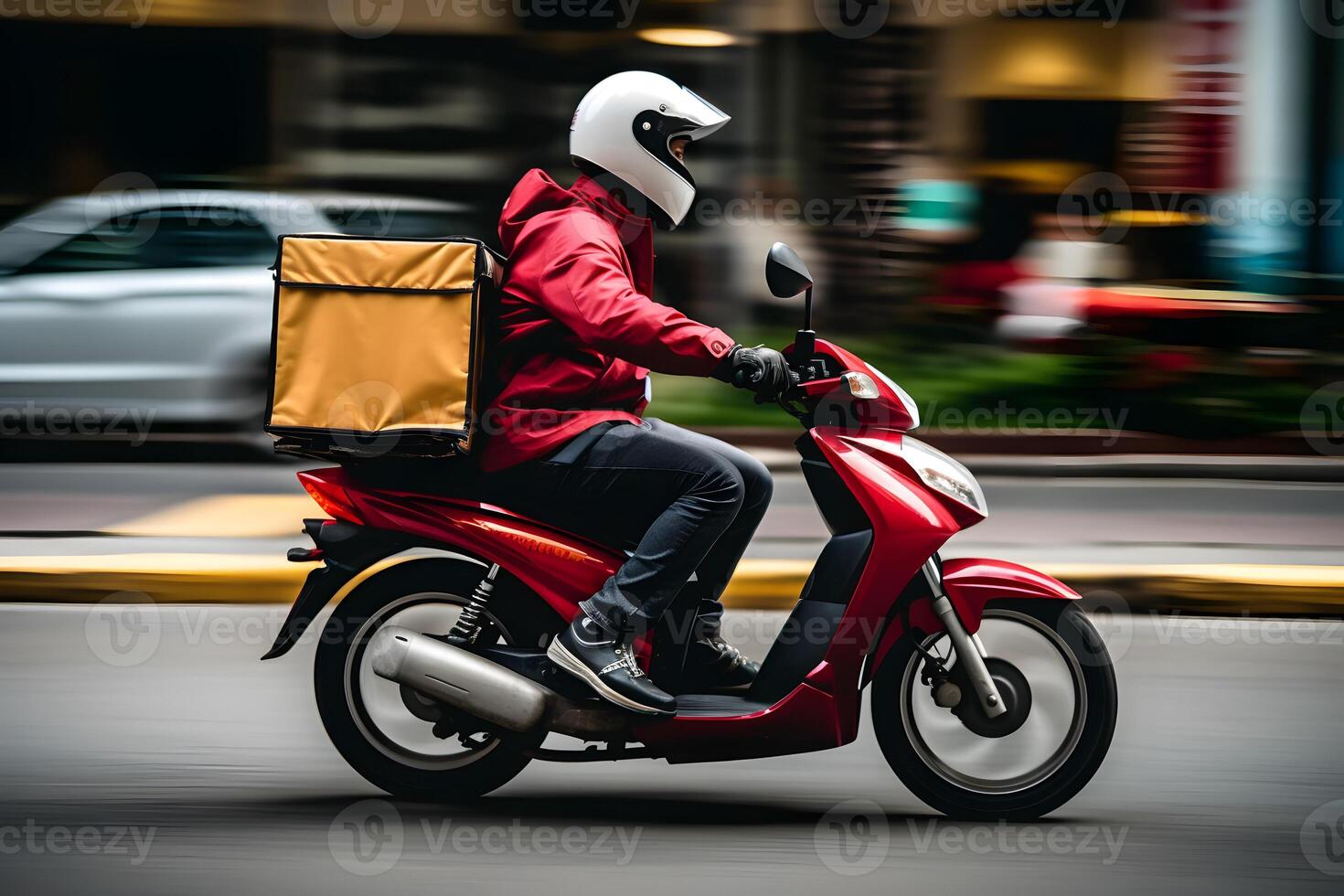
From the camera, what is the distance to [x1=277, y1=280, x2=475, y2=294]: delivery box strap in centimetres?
404

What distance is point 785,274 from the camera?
402 cm

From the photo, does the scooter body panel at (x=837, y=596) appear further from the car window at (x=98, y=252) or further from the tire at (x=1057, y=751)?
the car window at (x=98, y=252)

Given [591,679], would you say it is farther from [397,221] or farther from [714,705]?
[397,221]

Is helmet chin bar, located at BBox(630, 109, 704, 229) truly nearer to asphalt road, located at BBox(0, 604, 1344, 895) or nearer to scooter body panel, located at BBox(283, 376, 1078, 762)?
scooter body panel, located at BBox(283, 376, 1078, 762)

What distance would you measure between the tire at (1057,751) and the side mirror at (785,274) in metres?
0.88

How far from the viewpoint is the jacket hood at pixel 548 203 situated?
4.27 metres

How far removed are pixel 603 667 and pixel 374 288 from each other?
1001mm

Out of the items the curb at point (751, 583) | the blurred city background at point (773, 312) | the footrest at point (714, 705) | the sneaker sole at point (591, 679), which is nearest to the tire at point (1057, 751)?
the blurred city background at point (773, 312)

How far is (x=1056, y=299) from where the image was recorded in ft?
36.3

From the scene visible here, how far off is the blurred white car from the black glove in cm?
606

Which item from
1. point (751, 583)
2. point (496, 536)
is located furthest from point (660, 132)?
point (751, 583)

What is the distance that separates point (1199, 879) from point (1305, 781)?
1.02 meters

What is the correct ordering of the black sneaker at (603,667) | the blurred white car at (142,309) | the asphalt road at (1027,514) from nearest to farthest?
the black sneaker at (603,667) → the asphalt road at (1027,514) → the blurred white car at (142,309)

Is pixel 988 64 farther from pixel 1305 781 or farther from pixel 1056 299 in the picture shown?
pixel 1305 781
